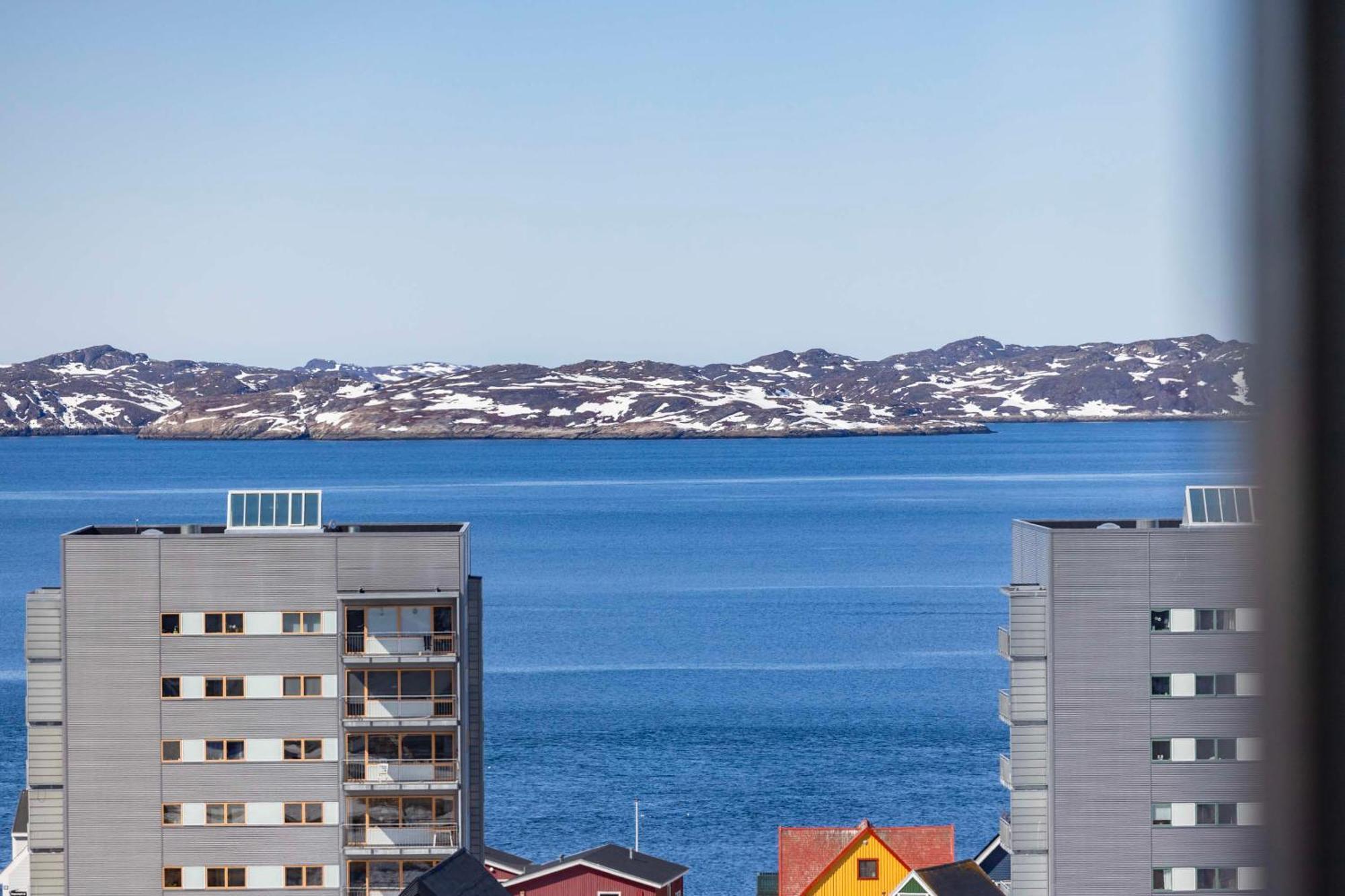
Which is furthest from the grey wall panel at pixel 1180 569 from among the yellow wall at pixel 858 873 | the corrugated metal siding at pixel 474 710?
the corrugated metal siding at pixel 474 710

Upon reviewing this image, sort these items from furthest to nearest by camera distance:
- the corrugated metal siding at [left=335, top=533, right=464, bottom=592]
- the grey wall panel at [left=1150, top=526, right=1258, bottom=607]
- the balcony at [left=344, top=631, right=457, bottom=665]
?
1. the corrugated metal siding at [left=335, top=533, right=464, bottom=592]
2. the balcony at [left=344, top=631, right=457, bottom=665]
3. the grey wall panel at [left=1150, top=526, right=1258, bottom=607]

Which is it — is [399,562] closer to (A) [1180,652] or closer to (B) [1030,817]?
(B) [1030,817]

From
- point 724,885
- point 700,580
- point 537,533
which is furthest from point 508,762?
point 537,533

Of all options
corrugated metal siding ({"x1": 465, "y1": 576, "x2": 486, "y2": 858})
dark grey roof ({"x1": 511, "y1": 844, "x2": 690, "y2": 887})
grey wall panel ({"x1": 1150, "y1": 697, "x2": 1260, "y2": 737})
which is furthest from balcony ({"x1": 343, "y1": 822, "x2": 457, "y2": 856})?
grey wall panel ({"x1": 1150, "y1": 697, "x2": 1260, "y2": 737})

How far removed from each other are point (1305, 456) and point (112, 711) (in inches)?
755

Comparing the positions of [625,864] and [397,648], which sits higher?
[397,648]

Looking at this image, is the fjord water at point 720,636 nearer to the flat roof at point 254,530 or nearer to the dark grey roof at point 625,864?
the flat roof at point 254,530

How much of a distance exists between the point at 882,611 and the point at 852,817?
3125 centimetres

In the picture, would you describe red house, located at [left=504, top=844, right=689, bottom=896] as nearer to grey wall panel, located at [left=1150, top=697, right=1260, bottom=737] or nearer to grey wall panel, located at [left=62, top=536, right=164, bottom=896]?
grey wall panel, located at [left=62, top=536, right=164, bottom=896]

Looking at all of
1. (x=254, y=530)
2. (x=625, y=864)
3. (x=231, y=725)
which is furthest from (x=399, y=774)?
(x=625, y=864)

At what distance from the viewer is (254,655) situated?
18.9 m

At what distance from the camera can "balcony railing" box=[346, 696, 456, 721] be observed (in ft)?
62.4

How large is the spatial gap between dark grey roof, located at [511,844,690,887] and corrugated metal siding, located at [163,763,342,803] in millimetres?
6423

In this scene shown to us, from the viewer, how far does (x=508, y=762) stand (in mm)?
41906
